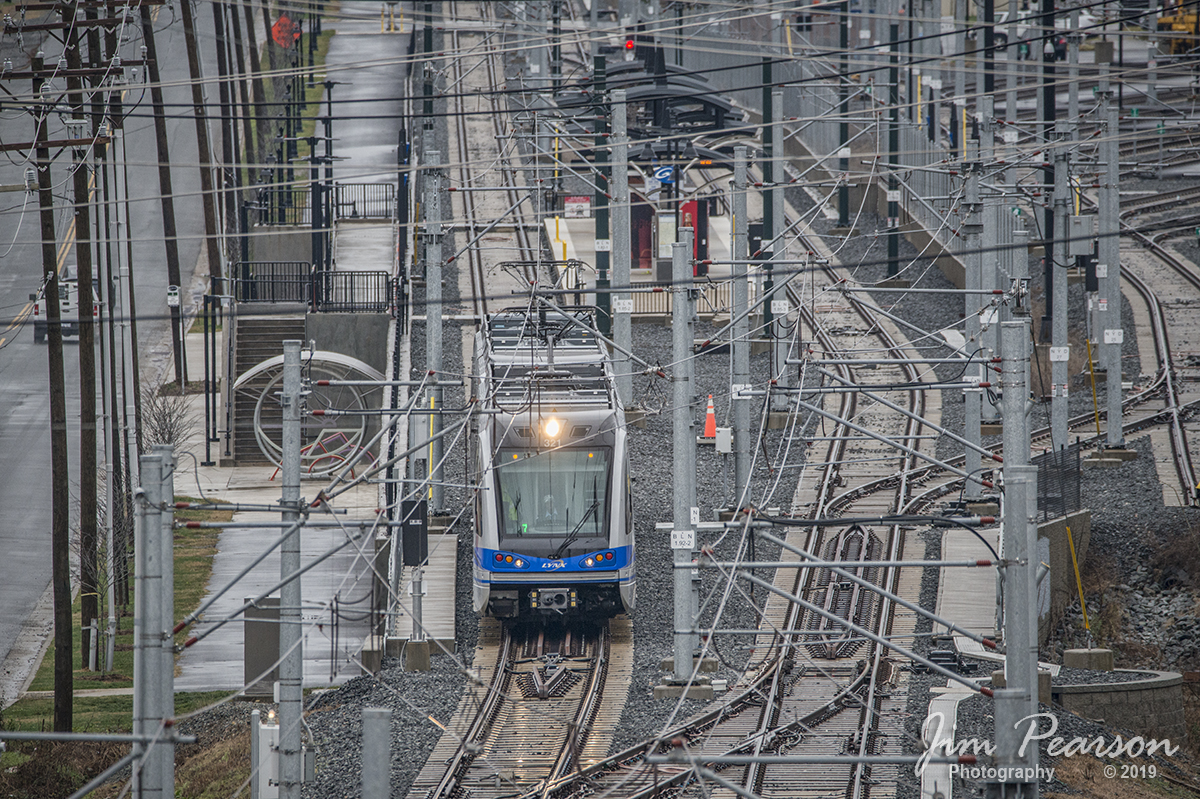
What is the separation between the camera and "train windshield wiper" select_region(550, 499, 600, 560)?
19.4 m

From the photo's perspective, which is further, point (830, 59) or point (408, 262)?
point (830, 59)

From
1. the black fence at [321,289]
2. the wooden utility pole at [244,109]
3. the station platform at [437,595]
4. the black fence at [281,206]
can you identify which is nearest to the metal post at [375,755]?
the station platform at [437,595]

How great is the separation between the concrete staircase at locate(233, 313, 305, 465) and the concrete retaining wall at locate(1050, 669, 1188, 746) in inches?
679

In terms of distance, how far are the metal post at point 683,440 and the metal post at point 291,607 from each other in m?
5.27

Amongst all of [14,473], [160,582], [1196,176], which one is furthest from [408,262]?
[160,582]

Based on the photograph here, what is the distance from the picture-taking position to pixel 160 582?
10883 millimetres

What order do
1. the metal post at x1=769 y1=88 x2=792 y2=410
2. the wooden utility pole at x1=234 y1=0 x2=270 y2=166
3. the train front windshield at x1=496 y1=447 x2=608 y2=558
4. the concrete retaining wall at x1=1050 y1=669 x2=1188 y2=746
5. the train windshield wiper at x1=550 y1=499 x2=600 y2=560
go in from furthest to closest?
the wooden utility pole at x1=234 y1=0 x2=270 y2=166, the metal post at x1=769 y1=88 x2=792 y2=410, the train front windshield at x1=496 y1=447 x2=608 y2=558, the train windshield wiper at x1=550 y1=499 x2=600 y2=560, the concrete retaining wall at x1=1050 y1=669 x2=1188 y2=746

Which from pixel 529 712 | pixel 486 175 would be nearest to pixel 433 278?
pixel 529 712

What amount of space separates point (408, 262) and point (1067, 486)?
58.3ft

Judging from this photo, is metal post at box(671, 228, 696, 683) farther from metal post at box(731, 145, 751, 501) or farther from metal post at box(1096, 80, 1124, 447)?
metal post at box(1096, 80, 1124, 447)

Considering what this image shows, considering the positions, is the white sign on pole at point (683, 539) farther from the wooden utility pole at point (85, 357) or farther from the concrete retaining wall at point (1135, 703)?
the wooden utility pole at point (85, 357)

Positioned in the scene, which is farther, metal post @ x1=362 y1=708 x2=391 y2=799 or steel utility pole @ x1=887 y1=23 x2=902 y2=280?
steel utility pole @ x1=887 y1=23 x2=902 y2=280

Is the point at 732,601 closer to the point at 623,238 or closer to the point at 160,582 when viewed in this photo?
the point at 623,238

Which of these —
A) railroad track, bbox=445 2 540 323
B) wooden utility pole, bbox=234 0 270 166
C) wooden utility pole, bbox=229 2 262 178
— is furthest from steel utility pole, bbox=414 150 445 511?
wooden utility pole, bbox=234 0 270 166
